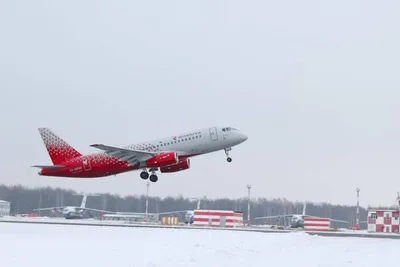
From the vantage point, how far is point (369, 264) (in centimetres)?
4494

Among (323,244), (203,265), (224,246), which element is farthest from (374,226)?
(203,265)

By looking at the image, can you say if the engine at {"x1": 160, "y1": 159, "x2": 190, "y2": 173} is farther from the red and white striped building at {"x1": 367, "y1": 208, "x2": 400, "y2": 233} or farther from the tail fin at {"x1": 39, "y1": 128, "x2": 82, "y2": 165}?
the red and white striped building at {"x1": 367, "y1": 208, "x2": 400, "y2": 233}

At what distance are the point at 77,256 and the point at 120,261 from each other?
290 centimetres

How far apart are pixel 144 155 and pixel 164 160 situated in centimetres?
276

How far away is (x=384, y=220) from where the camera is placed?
92562mm

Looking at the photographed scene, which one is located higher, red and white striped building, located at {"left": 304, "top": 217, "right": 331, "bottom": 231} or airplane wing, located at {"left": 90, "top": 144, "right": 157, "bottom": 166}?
airplane wing, located at {"left": 90, "top": 144, "right": 157, "bottom": 166}

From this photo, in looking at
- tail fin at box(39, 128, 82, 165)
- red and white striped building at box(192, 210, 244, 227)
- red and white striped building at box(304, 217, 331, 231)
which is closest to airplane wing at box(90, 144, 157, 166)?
tail fin at box(39, 128, 82, 165)

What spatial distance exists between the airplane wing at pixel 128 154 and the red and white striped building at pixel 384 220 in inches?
1420

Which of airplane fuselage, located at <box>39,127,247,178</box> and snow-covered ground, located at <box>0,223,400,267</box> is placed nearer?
snow-covered ground, located at <box>0,223,400,267</box>

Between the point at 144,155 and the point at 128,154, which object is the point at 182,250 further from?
the point at 128,154

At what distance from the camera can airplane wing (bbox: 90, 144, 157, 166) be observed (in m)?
72.6

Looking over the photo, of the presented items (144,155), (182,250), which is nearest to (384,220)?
(144,155)

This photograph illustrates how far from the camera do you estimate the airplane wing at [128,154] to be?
72.6 meters

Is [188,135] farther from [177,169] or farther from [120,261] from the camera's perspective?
[120,261]
